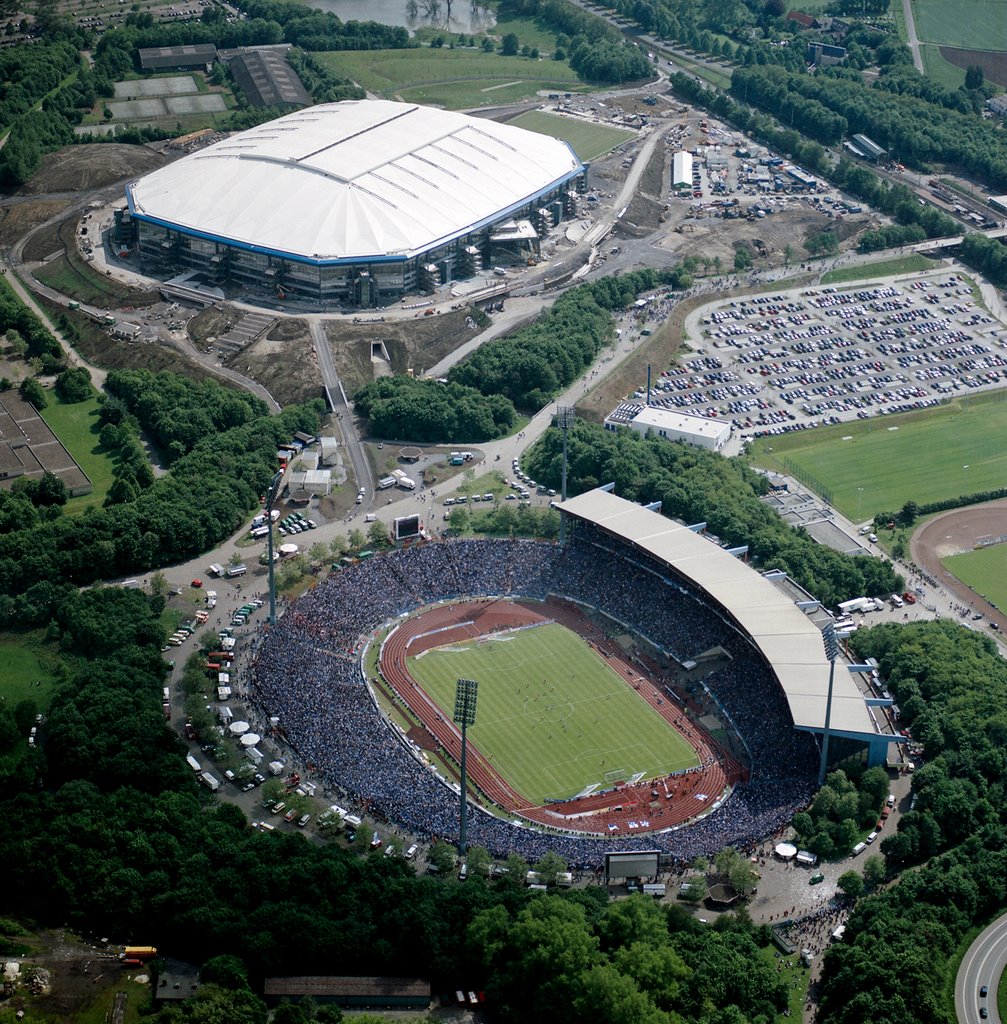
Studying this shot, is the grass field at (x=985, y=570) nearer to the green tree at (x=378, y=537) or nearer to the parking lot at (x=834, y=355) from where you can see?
the parking lot at (x=834, y=355)

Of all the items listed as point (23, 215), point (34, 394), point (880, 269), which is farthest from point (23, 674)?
point (880, 269)

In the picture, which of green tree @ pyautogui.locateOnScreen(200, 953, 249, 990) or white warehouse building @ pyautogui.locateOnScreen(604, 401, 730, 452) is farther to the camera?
white warehouse building @ pyautogui.locateOnScreen(604, 401, 730, 452)

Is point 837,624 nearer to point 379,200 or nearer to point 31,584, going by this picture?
point 31,584

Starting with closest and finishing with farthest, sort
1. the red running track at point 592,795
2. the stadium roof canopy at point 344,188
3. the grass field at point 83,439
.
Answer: the red running track at point 592,795, the grass field at point 83,439, the stadium roof canopy at point 344,188

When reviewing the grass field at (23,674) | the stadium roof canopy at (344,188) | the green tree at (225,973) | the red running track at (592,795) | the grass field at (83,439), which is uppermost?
the stadium roof canopy at (344,188)

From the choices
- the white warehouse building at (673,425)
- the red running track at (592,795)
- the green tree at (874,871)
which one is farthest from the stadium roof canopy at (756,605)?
the white warehouse building at (673,425)

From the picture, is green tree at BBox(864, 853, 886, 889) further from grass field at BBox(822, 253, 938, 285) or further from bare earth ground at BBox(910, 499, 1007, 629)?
grass field at BBox(822, 253, 938, 285)

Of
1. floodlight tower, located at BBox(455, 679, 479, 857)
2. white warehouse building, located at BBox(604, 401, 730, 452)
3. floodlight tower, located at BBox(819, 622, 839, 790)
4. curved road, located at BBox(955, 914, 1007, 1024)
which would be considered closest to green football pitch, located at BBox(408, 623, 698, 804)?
floodlight tower, located at BBox(455, 679, 479, 857)

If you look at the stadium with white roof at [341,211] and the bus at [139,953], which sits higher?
the stadium with white roof at [341,211]
